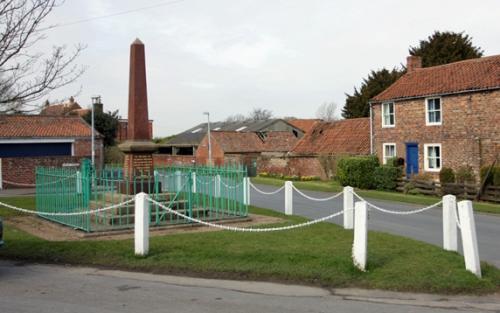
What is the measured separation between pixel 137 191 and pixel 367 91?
4144 centimetres

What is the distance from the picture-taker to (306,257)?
9.59 m

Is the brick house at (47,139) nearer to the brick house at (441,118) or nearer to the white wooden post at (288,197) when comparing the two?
the brick house at (441,118)

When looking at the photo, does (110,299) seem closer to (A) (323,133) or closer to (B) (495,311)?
(B) (495,311)

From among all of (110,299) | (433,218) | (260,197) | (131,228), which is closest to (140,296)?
→ (110,299)

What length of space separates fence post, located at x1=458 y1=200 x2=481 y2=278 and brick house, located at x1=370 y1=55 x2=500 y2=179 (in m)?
20.5

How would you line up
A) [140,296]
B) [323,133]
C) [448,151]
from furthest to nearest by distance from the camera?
[323,133]
[448,151]
[140,296]

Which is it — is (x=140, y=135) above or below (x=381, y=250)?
above

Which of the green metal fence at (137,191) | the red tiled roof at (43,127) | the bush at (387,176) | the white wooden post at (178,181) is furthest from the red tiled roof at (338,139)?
the white wooden post at (178,181)

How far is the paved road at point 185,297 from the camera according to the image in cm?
708

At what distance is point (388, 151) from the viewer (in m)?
35.2

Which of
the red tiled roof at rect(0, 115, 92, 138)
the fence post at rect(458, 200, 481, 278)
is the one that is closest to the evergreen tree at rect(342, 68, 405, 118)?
the red tiled roof at rect(0, 115, 92, 138)

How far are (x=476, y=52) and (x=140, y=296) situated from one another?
4451 centimetres

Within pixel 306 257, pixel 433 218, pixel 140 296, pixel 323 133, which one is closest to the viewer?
pixel 140 296

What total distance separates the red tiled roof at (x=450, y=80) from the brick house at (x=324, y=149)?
18.9 feet
